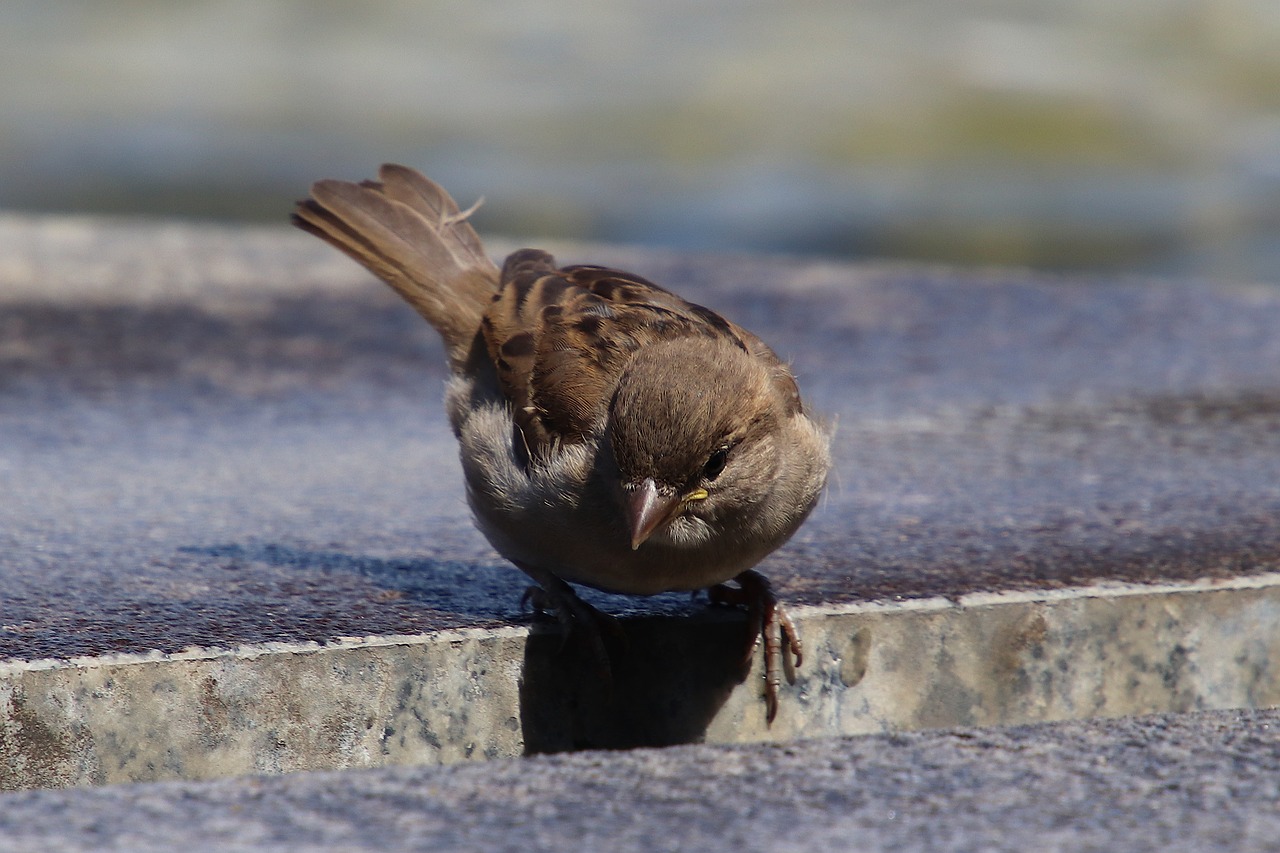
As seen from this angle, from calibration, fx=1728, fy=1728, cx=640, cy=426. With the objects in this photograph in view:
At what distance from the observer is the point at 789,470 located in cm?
324

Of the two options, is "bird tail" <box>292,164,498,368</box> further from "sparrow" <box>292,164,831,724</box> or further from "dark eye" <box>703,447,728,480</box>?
"dark eye" <box>703,447,728,480</box>

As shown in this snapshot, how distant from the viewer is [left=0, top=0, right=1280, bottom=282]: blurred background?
41.2 ft

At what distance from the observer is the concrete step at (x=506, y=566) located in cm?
294

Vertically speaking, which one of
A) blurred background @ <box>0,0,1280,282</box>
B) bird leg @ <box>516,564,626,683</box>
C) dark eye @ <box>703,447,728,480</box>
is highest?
blurred background @ <box>0,0,1280,282</box>

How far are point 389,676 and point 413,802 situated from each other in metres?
0.57

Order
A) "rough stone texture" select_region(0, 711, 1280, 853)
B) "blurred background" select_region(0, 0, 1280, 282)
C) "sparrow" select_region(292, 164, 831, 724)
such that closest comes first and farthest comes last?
1. "rough stone texture" select_region(0, 711, 1280, 853)
2. "sparrow" select_region(292, 164, 831, 724)
3. "blurred background" select_region(0, 0, 1280, 282)

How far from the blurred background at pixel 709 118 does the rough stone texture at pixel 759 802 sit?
869 cm

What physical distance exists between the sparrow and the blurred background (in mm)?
7678

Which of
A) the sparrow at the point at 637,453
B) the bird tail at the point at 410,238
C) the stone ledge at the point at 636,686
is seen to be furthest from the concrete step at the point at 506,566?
the bird tail at the point at 410,238

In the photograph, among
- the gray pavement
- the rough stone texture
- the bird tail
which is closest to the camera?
the rough stone texture

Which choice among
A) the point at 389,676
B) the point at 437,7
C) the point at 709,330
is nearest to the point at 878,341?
the point at 709,330

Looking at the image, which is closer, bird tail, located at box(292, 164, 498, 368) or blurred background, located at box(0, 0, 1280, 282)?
bird tail, located at box(292, 164, 498, 368)

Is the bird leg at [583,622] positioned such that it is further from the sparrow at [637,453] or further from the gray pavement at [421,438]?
the gray pavement at [421,438]

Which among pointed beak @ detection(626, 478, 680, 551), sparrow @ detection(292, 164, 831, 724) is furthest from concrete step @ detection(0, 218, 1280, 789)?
pointed beak @ detection(626, 478, 680, 551)
